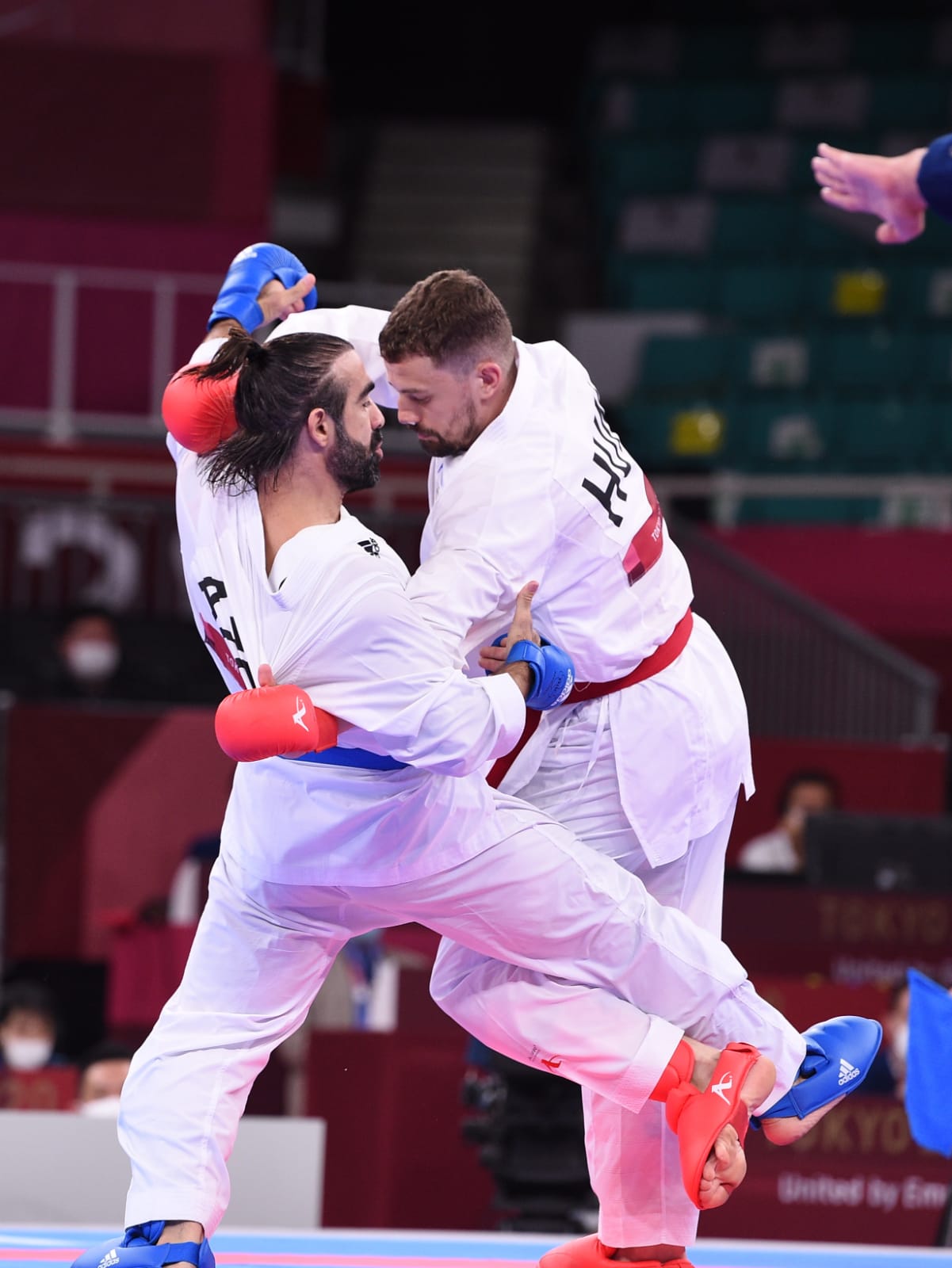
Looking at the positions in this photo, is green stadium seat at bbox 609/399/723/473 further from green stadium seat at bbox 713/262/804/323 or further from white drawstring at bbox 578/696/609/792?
white drawstring at bbox 578/696/609/792

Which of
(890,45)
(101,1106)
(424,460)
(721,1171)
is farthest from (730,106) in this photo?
(721,1171)

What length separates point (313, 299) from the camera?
3512 mm

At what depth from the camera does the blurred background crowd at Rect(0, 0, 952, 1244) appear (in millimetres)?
5371

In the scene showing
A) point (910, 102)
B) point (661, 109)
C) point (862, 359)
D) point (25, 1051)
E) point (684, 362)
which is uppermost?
point (910, 102)

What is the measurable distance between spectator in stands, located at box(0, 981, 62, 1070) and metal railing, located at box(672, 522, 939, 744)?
3603 mm

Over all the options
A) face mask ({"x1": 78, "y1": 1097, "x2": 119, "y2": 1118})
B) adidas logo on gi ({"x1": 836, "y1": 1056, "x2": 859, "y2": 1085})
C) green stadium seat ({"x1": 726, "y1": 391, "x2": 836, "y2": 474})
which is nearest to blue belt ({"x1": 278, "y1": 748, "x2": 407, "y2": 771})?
adidas logo on gi ({"x1": 836, "y1": 1056, "x2": 859, "y2": 1085})

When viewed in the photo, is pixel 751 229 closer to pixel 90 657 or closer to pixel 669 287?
pixel 669 287

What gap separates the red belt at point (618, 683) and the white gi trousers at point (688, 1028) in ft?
0.09

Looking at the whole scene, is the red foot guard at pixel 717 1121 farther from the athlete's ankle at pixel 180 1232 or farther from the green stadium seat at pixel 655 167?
the green stadium seat at pixel 655 167

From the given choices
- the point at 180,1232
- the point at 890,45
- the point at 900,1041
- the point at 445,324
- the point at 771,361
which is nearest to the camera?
the point at 180,1232

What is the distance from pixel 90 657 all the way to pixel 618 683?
541 centimetres

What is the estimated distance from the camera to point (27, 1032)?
609 cm

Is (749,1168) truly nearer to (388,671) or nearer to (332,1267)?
(332,1267)

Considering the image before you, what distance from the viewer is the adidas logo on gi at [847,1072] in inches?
125
